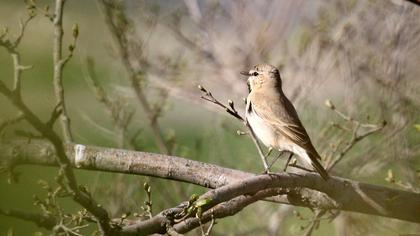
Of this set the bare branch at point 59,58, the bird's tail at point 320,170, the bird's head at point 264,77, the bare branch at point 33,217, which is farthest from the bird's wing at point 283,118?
the bare branch at point 33,217

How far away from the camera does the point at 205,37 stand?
546cm

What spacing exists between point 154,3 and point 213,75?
656mm

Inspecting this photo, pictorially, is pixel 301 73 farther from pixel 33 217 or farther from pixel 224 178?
pixel 33 217

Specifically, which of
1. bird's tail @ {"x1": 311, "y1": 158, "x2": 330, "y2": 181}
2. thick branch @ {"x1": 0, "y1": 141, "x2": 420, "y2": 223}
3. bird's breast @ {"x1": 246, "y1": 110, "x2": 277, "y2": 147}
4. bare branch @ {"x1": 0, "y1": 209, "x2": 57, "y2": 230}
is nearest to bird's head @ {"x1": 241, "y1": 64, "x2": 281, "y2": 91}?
bird's breast @ {"x1": 246, "y1": 110, "x2": 277, "y2": 147}

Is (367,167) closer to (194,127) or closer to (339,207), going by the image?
(339,207)

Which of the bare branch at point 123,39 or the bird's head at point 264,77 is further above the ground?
the bare branch at point 123,39

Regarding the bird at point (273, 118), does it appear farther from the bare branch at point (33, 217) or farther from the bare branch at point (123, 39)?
the bare branch at point (33, 217)

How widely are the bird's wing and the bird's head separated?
13 centimetres

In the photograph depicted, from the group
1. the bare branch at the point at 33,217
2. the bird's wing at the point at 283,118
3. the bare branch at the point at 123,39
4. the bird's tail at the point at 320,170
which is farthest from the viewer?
the bare branch at the point at 123,39

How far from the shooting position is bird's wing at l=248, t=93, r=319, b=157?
13.3 ft

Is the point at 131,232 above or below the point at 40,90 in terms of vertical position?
below

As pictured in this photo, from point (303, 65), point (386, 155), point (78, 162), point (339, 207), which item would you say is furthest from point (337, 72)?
point (78, 162)

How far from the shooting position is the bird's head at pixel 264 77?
4496mm

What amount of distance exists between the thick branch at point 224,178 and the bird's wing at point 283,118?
56 cm
